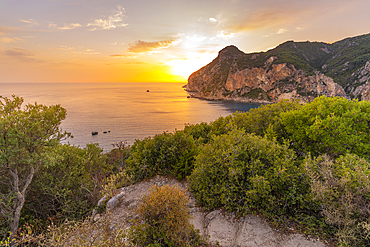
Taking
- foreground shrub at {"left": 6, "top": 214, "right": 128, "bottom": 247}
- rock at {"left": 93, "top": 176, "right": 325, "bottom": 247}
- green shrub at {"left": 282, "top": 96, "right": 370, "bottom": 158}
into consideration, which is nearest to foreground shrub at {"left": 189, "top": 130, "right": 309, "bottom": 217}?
rock at {"left": 93, "top": 176, "right": 325, "bottom": 247}

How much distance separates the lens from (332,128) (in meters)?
7.30

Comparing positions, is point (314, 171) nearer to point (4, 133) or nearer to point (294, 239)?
point (294, 239)

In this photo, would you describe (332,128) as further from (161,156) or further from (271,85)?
(271,85)

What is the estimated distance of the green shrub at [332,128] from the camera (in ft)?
22.9

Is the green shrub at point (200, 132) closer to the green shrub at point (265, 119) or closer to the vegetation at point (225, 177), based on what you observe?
the vegetation at point (225, 177)

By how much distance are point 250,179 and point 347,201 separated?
8.45 feet

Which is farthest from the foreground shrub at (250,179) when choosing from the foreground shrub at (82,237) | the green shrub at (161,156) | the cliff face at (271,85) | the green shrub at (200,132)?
the cliff face at (271,85)

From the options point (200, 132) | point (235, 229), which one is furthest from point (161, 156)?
point (235, 229)

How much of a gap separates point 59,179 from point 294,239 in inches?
432

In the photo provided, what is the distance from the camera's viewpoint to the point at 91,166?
11.1 m

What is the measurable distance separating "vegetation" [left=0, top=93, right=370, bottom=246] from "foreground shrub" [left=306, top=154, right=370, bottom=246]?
3 centimetres

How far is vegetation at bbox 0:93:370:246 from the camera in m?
4.50

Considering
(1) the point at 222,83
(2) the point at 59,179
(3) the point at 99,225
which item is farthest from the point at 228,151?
(1) the point at 222,83

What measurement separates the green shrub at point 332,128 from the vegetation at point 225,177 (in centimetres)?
4
